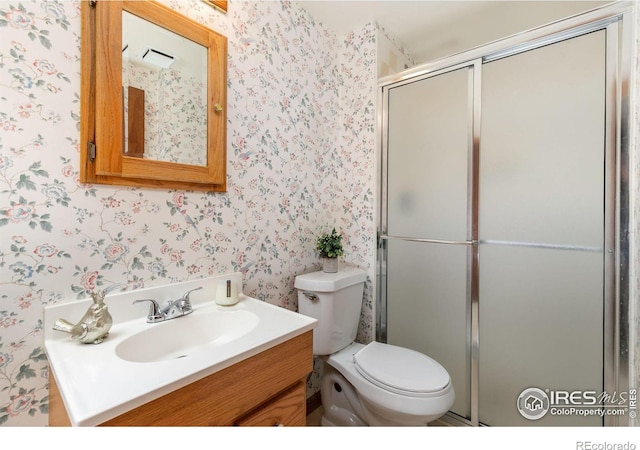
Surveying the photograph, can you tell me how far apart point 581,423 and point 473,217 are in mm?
1004

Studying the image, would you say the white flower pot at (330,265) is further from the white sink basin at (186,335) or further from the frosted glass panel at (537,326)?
the frosted glass panel at (537,326)

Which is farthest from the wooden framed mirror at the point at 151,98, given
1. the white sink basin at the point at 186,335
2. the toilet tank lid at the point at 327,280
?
the toilet tank lid at the point at 327,280

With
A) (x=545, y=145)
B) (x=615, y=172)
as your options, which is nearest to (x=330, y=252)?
(x=545, y=145)

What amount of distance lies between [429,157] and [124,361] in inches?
62.3

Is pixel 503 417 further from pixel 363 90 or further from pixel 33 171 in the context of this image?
pixel 33 171

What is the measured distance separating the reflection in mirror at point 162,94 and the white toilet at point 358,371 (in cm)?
81

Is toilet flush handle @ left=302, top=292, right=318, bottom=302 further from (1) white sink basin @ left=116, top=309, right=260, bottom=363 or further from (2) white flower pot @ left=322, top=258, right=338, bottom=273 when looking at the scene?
(1) white sink basin @ left=116, top=309, right=260, bottom=363

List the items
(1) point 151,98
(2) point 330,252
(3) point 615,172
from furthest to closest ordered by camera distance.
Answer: (2) point 330,252
(3) point 615,172
(1) point 151,98

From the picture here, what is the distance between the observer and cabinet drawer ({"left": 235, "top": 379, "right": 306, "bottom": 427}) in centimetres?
78

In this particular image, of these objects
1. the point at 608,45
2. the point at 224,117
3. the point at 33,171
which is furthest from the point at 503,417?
the point at 33,171

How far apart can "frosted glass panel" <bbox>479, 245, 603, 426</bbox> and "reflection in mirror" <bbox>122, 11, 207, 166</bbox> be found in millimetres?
1438

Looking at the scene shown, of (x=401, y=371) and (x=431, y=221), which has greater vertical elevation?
(x=431, y=221)

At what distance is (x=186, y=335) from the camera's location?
0.99 meters

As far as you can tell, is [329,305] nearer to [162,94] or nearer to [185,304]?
[185,304]
